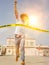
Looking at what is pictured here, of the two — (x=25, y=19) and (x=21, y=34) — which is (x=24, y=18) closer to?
(x=25, y=19)

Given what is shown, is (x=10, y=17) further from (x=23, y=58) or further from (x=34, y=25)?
(x=23, y=58)

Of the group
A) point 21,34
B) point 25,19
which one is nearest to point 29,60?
point 21,34

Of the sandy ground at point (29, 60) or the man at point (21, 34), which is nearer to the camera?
the man at point (21, 34)

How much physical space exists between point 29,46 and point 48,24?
357 mm

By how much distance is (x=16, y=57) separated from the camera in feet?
8.33

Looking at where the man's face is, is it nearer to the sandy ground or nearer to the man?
the man

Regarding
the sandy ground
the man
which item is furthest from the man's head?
the sandy ground

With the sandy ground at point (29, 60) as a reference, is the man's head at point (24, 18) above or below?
above

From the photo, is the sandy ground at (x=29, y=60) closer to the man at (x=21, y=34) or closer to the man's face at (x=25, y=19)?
the man at (x=21, y=34)

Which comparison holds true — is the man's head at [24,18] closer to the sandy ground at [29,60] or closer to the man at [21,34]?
the man at [21,34]

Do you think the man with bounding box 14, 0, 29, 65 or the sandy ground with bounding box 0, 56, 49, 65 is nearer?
the man with bounding box 14, 0, 29, 65

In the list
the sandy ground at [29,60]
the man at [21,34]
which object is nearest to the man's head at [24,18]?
the man at [21,34]

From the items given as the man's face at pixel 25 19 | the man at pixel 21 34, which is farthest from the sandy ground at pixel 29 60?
the man's face at pixel 25 19

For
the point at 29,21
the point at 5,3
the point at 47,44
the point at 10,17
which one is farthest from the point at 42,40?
the point at 5,3
